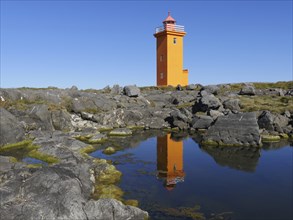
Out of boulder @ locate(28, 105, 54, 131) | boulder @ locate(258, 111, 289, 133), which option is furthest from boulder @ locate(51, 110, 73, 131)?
boulder @ locate(258, 111, 289, 133)

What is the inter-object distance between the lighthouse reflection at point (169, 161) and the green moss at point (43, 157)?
10037 millimetres

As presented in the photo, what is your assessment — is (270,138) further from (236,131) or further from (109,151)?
(109,151)

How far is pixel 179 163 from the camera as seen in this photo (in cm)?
3186

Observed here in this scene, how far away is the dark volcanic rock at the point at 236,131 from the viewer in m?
40.0

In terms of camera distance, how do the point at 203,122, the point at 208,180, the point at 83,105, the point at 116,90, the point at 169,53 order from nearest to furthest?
the point at 208,180
the point at 203,122
the point at 83,105
the point at 116,90
the point at 169,53

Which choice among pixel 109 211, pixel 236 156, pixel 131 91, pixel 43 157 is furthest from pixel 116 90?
pixel 109 211

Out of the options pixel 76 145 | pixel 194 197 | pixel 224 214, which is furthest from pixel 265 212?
pixel 76 145

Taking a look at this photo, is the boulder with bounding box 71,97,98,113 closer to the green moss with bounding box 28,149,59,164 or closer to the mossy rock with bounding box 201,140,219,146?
the green moss with bounding box 28,149,59,164

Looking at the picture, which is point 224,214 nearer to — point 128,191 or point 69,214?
point 128,191

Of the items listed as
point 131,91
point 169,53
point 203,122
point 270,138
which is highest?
point 169,53

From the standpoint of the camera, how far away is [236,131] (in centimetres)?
4091

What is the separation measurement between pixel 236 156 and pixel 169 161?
8128mm

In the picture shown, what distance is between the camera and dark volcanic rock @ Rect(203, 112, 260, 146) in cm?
3997

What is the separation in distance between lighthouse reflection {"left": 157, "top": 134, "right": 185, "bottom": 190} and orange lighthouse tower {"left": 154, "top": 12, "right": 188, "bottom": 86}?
122 feet
